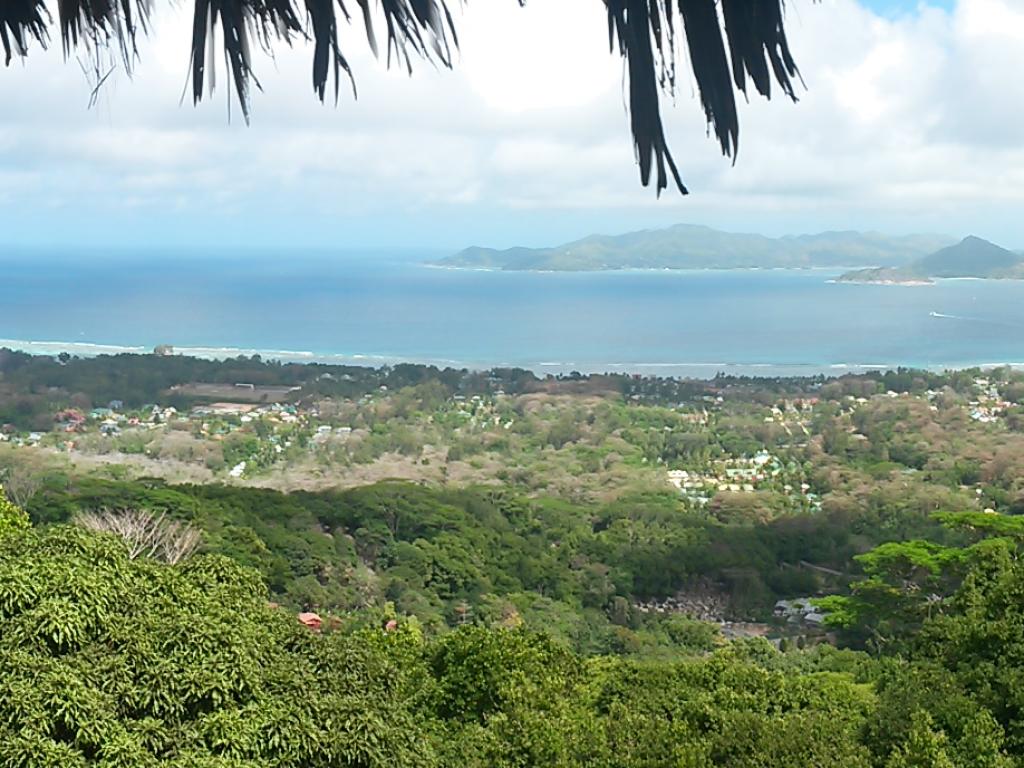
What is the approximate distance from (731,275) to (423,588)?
52809mm

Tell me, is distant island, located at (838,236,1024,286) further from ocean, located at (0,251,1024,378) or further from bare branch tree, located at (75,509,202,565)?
bare branch tree, located at (75,509,202,565)

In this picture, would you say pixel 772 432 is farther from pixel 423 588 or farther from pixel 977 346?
pixel 977 346

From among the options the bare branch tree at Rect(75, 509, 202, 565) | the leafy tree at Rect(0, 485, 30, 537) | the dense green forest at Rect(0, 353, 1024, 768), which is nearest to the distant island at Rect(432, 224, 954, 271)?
the dense green forest at Rect(0, 353, 1024, 768)

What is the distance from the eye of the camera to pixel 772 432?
24.3 metres

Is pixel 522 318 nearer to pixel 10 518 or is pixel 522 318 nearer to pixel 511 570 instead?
pixel 511 570

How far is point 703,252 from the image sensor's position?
49.2m

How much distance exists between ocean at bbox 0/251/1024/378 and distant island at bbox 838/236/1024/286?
726 millimetres

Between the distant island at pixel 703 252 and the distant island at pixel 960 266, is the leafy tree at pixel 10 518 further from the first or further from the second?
the distant island at pixel 960 266

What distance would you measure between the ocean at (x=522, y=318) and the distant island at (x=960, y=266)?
726 mm

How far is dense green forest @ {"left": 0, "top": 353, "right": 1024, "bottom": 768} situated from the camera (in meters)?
2.72

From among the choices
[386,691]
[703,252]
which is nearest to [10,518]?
[386,691]

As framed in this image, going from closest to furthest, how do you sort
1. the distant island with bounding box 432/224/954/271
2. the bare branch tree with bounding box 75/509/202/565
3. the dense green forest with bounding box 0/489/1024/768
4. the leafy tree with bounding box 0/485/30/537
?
1. the dense green forest with bounding box 0/489/1024/768
2. the leafy tree with bounding box 0/485/30/537
3. the bare branch tree with bounding box 75/509/202/565
4. the distant island with bounding box 432/224/954/271

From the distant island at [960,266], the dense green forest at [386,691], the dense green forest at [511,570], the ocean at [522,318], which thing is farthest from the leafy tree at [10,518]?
the distant island at [960,266]

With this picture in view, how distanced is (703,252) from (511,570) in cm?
3647
